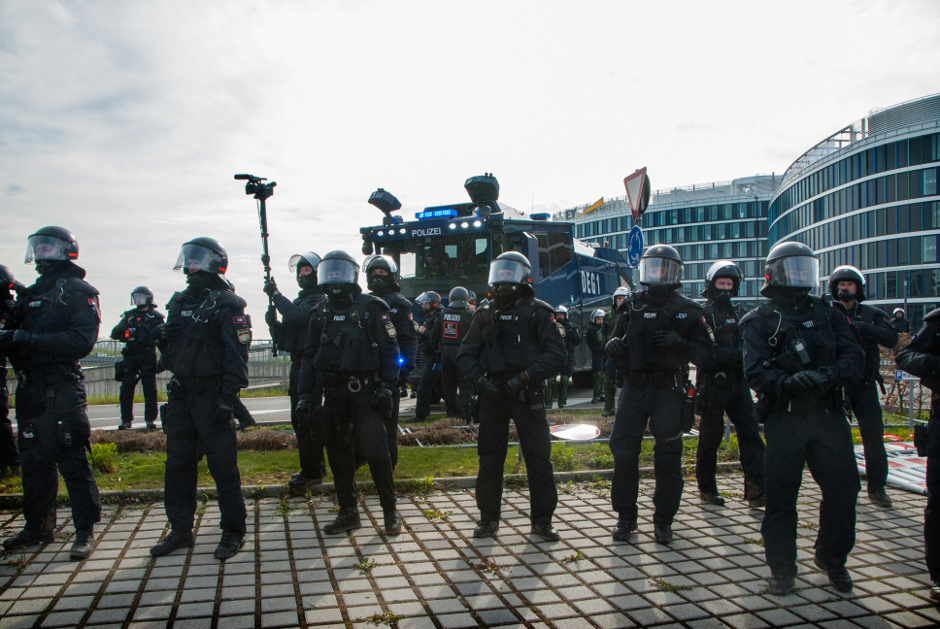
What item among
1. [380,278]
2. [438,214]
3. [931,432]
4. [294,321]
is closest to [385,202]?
[438,214]

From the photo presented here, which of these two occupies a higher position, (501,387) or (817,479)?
(501,387)

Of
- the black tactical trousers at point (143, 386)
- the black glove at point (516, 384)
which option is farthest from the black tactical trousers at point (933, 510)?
the black tactical trousers at point (143, 386)

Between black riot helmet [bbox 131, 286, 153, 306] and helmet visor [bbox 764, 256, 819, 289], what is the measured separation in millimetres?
8726

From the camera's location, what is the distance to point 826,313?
405 cm

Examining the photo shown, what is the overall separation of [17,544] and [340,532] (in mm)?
2123

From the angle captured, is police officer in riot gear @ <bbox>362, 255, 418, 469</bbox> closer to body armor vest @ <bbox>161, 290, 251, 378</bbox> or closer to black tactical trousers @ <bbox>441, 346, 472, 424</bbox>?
body armor vest @ <bbox>161, 290, 251, 378</bbox>

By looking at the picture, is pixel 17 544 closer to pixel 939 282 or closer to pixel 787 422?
pixel 787 422

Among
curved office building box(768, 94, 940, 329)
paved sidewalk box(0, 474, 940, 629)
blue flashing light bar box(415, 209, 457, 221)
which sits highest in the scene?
curved office building box(768, 94, 940, 329)

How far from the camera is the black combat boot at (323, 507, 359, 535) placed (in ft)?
15.5

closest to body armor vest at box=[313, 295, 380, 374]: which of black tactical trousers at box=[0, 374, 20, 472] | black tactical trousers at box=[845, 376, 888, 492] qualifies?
black tactical trousers at box=[0, 374, 20, 472]

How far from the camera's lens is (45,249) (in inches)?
184

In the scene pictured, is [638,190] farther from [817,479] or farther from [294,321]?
[817,479]

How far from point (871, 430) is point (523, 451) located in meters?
3.20

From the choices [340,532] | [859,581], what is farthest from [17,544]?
[859,581]
